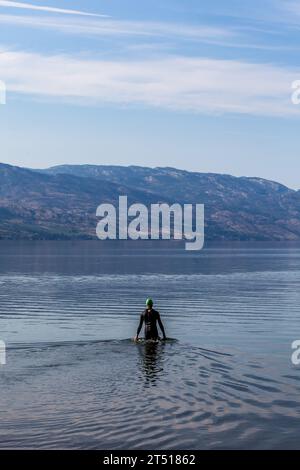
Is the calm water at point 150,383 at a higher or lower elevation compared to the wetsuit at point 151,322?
lower

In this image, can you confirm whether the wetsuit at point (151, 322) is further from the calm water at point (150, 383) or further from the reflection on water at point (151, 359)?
the calm water at point (150, 383)

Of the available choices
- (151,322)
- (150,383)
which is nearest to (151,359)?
(151,322)

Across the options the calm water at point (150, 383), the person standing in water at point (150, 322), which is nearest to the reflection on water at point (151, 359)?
the calm water at point (150, 383)

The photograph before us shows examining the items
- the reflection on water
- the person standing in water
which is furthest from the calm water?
the person standing in water

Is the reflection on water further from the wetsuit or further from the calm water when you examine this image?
the wetsuit

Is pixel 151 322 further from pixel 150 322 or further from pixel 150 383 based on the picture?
pixel 150 383

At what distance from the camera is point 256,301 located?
85.4 metres

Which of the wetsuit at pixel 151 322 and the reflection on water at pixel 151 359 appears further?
the wetsuit at pixel 151 322

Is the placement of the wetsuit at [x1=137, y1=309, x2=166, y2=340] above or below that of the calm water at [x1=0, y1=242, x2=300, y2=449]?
above

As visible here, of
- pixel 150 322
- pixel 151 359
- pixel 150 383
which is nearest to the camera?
pixel 150 383

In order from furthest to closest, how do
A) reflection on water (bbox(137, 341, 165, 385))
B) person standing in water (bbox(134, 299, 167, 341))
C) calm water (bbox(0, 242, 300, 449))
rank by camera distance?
person standing in water (bbox(134, 299, 167, 341))
reflection on water (bbox(137, 341, 165, 385))
calm water (bbox(0, 242, 300, 449))

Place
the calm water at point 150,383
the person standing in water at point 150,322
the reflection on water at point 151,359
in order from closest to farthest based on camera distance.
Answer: the calm water at point 150,383
the reflection on water at point 151,359
the person standing in water at point 150,322

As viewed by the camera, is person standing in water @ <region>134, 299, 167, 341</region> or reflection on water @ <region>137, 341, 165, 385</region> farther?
person standing in water @ <region>134, 299, 167, 341</region>

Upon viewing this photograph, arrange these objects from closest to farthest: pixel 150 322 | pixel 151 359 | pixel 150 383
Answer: pixel 150 383, pixel 151 359, pixel 150 322
